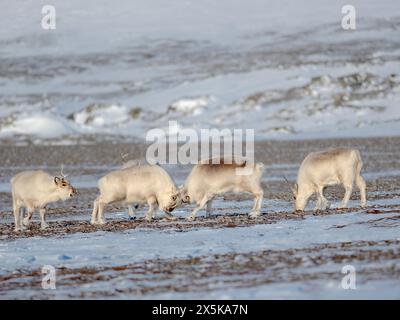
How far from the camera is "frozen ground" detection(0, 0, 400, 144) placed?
67938 millimetres

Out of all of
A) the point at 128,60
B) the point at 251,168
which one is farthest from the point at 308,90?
the point at 251,168

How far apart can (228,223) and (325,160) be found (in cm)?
292

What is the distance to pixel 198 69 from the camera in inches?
3991

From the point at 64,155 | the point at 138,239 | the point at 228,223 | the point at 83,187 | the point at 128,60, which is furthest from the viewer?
the point at 128,60

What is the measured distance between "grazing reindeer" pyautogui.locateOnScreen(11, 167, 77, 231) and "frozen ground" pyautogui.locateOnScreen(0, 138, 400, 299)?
572mm

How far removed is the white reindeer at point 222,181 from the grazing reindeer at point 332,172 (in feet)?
3.36

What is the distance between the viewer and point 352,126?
6334 cm

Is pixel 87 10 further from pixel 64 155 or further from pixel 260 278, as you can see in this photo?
pixel 260 278

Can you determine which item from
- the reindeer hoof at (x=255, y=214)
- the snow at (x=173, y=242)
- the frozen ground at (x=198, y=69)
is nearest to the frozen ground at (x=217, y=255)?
the snow at (x=173, y=242)

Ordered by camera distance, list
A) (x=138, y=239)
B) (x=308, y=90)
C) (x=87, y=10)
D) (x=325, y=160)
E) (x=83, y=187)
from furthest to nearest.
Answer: (x=87, y=10) < (x=308, y=90) < (x=83, y=187) < (x=325, y=160) < (x=138, y=239)

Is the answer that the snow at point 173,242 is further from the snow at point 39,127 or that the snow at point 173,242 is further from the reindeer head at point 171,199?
the snow at point 39,127

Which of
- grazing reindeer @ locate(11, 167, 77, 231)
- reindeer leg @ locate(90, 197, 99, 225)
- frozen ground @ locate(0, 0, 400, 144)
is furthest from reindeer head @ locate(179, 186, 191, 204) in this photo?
frozen ground @ locate(0, 0, 400, 144)

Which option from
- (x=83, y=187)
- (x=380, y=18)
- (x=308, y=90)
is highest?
(x=380, y=18)

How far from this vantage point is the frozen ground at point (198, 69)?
223 feet
